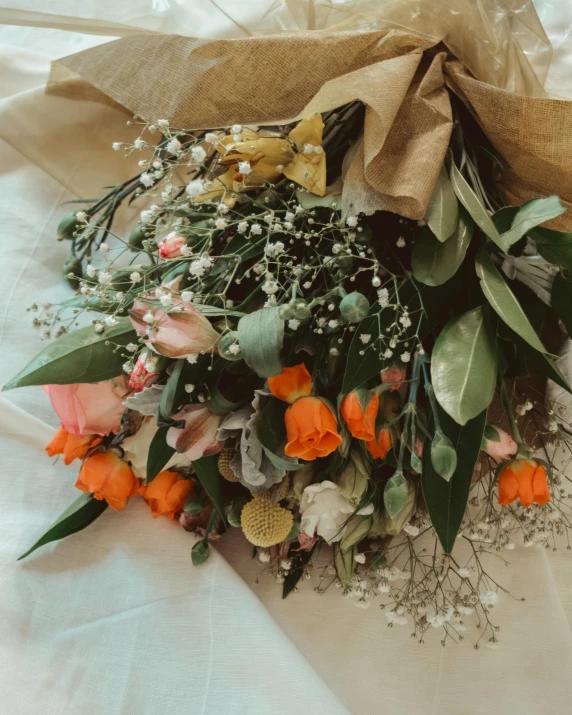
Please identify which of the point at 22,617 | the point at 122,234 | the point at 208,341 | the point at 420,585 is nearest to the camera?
the point at 208,341

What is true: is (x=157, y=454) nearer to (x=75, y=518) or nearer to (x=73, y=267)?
(x=75, y=518)

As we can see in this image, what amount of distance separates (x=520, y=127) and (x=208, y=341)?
30 cm

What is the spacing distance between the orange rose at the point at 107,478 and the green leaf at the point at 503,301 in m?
0.36

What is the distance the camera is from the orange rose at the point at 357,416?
0.47 meters

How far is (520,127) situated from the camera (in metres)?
0.50

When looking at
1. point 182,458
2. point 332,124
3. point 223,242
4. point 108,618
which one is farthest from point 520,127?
point 108,618

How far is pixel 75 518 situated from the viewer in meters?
0.61

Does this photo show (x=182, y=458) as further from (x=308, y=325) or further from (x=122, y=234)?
(x=122, y=234)

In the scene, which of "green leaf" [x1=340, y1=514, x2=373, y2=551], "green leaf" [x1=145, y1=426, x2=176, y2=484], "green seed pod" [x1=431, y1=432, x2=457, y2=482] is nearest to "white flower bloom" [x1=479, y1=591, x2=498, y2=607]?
"green leaf" [x1=340, y1=514, x2=373, y2=551]

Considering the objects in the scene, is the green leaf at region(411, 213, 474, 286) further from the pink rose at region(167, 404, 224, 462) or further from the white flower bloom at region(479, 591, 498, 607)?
the white flower bloom at region(479, 591, 498, 607)

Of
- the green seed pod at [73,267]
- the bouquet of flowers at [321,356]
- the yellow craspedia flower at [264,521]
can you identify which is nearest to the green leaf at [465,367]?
the bouquet of flowers at [321,356]

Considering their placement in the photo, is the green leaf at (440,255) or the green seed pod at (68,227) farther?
the green seed pod at (68,227)

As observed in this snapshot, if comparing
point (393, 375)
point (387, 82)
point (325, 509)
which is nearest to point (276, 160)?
point (387, 82)

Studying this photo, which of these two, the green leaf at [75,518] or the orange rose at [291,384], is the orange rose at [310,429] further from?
the green leaf at [75,518]
